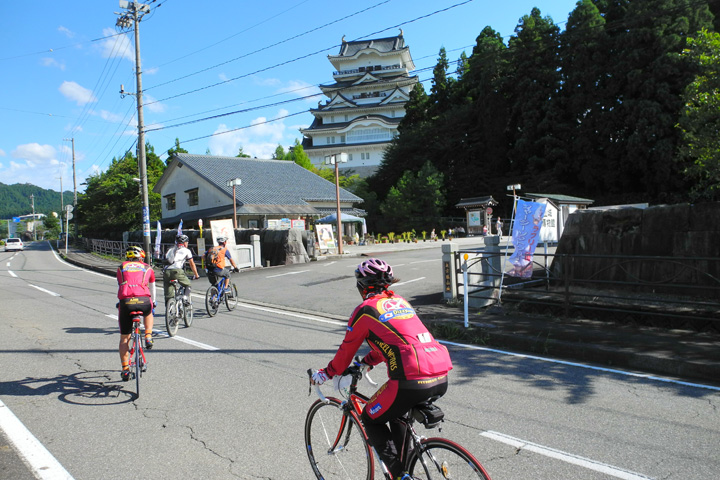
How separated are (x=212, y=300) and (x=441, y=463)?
868cm

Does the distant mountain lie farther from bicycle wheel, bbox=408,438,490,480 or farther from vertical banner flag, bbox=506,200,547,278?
bicycle wheel, bbox=408,438,490,480

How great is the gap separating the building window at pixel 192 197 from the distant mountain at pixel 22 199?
161 meters

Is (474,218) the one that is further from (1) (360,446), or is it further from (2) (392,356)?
(2) (392,356)

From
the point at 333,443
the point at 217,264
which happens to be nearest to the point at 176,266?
the point at 217,264

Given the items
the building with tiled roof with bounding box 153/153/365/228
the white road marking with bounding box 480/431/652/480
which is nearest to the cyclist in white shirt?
the white road marking with bounding box 480/431/652/480

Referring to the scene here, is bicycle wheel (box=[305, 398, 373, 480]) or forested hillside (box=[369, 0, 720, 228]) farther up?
forested hillside (box=[369, 0, 720, 228])

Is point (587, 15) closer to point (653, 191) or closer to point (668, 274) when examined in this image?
point (653, 191)

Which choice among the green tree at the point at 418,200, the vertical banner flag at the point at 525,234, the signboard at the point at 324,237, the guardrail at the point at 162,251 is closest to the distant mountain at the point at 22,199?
the guardrail at the point at 162,251

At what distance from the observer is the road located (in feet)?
12.2

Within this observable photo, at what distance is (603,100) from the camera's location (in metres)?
35.2

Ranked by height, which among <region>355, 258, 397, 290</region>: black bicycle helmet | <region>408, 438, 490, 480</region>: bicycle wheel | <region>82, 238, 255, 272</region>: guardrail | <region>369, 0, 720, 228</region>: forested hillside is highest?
<region>369, 0, 720, 228</region>: forested hillside

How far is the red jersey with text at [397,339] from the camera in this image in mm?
2695

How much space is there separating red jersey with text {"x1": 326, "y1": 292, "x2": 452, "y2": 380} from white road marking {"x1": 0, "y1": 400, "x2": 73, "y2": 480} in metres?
2.54

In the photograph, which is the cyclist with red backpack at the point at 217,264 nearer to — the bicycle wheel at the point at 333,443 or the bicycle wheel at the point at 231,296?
the bicycle wheel at the point at 231,296
